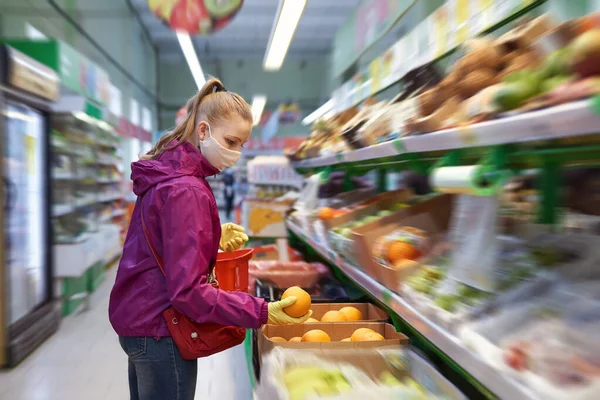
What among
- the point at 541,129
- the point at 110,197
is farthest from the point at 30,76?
the point at 110,197

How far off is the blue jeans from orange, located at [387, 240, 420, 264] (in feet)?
2.70

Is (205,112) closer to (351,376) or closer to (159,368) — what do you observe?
(159,368)

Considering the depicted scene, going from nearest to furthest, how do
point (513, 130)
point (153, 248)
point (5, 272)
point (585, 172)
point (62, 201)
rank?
1. point (513, 130)
2. point (153, 248)
3. point (585, 172)
4. point (5, 272)
5. point (62, 201)

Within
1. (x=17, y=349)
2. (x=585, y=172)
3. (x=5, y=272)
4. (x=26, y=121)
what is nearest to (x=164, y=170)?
(x=585, y=172)

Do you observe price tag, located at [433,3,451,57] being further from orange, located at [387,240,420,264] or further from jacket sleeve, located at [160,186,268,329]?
jacket sleeve, located at [160,186,268,329]

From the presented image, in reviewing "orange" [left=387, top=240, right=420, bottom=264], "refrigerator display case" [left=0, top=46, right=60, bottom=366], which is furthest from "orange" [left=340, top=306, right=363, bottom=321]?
"refrigerator display case" [left=0, top=46, right=60, bottom=366]

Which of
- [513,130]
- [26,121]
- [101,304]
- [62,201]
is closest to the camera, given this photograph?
[513,130]

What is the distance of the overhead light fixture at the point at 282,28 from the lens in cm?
380

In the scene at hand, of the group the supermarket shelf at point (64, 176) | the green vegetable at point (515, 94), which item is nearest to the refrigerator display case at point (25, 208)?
the supermarket shelf at point (64, 176)

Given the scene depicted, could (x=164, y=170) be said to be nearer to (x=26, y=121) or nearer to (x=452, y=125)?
(x=452, y=125)

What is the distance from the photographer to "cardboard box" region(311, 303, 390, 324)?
8.05 ft

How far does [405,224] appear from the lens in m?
2.28

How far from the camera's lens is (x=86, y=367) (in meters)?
4.08

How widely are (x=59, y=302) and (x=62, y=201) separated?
111 cm
